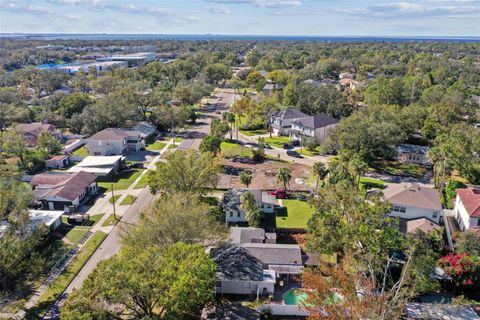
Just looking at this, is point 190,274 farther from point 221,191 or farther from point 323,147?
point 323,147

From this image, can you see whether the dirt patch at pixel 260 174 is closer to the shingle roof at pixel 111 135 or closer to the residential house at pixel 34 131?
the shingle roof at pixel 111 135

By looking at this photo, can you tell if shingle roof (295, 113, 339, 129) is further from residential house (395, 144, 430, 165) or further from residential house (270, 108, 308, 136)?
residential house (395, 144, 430, 165)

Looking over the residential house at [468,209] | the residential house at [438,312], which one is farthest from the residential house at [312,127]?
the residential house at [438,312]

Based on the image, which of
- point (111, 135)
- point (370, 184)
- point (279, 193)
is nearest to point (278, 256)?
point (279, 193)

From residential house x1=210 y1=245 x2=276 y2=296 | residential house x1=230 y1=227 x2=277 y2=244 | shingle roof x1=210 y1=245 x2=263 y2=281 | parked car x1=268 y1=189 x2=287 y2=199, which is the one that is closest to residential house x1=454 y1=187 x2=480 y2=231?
parked car x1=268 y1=189 x2=287 y2=199

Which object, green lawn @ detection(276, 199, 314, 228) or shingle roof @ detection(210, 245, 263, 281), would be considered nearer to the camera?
shingle roof @ detection(210, 245, 263, 281)

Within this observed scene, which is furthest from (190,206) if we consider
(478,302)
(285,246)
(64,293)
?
(478,302)

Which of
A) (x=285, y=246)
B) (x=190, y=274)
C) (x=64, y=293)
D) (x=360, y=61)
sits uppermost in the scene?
(x=360, y=61)

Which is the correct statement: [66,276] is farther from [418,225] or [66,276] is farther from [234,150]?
[234,150]
